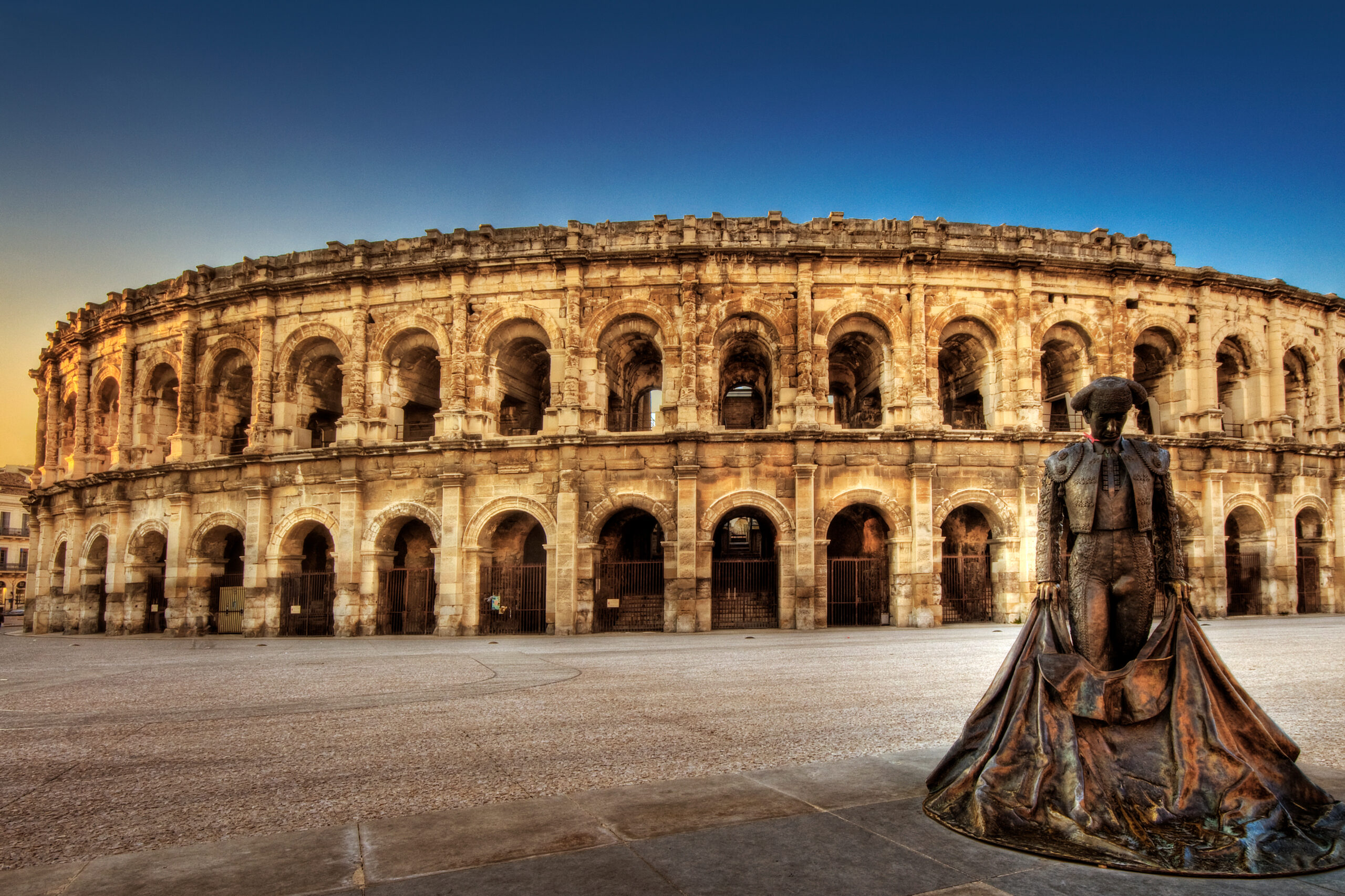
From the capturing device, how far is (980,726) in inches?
161

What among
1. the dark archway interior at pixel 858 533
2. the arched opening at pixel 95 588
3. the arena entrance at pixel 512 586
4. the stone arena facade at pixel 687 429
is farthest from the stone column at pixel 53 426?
the dark archway interior at pixel 858 533

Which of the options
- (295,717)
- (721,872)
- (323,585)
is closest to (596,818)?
(721,872)

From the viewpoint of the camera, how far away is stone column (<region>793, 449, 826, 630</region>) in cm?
1803

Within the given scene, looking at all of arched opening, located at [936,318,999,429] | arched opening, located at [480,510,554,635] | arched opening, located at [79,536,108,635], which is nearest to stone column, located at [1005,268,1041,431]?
arched opening, located at [936,318,999,429]

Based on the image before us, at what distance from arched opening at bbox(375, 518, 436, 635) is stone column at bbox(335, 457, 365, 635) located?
0.55 meters

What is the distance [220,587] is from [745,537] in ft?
52.0

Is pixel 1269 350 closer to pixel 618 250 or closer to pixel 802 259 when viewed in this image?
pixel 802 259

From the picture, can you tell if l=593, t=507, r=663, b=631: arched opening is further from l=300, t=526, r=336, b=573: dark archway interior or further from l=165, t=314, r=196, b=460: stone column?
l=165, t=314, r=196, b=460: stone column

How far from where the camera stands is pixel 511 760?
538 centimetres

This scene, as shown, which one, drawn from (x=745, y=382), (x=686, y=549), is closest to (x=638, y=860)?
(x=686, y=549)

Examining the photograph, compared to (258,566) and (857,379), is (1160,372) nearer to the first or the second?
(857,379)

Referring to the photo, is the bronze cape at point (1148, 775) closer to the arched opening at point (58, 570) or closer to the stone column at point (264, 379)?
the stone column at point (264, 379)

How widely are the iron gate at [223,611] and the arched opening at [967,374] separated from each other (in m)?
19.2

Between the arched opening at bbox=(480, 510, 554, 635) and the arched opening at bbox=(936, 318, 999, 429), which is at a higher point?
the arched opening at bbox=(936, 318, 999, 429)
